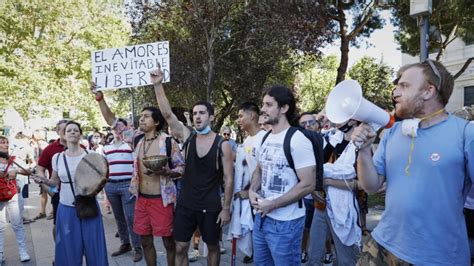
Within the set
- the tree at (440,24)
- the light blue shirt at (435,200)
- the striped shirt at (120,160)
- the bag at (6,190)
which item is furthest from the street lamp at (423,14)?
the tree at (440,24)

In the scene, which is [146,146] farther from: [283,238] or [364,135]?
[364,135]

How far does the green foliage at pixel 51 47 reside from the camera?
19516 mm

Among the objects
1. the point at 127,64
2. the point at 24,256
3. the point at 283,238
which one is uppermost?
the point at 127,64

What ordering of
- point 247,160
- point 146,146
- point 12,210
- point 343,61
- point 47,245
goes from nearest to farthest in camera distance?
point 247,160, point 146,146, point 12,210, point 47,245, point 343,61

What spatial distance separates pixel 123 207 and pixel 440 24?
14.2 meters

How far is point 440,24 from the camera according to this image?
14.4m

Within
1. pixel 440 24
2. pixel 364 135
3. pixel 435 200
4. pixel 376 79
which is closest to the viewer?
pixel 435 200

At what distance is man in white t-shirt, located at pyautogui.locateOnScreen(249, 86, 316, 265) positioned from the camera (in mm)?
2877

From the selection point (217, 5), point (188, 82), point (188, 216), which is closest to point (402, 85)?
point (188, 216)

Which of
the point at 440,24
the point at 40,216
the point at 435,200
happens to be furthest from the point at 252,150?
the point at 440,24

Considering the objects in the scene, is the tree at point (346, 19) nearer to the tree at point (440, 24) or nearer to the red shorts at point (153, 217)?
the tree at point (440, 24)

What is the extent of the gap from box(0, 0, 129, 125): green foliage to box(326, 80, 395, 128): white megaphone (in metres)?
19.8

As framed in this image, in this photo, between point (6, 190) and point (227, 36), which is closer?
point (6, 190)

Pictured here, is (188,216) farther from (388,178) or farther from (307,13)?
(307,13)
